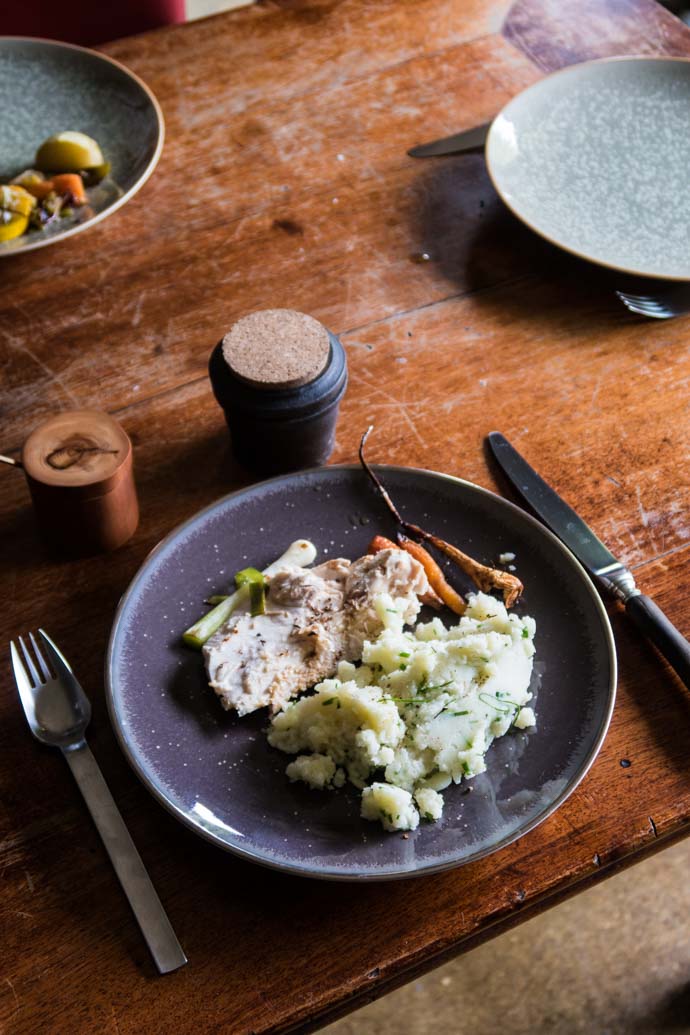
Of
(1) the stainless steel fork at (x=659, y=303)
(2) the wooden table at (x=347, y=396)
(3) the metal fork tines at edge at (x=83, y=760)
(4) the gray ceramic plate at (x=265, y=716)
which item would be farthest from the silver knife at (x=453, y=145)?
(3) the metal fork tines at edge at (x=83, y=760)

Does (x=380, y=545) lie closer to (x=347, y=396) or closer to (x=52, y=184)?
(x=347, y=396)

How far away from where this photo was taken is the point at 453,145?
1659 mm

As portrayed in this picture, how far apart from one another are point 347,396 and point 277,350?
210 millimetres

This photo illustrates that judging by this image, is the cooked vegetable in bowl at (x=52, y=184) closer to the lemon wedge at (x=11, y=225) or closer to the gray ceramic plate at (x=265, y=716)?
the lemon wedge at (x=11, y=225)

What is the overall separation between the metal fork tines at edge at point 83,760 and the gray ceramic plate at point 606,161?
896 mm

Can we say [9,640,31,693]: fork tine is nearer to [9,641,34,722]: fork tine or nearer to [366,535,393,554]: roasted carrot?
[9,641,34,722]: fork tine

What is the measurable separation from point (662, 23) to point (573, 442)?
41.4 inches

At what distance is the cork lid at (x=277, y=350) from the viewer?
3.72 feet

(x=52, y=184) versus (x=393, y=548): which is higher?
(x=52, y=184)

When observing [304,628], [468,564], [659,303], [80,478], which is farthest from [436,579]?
[659,303]

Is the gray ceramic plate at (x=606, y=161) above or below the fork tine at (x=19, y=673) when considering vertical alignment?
above

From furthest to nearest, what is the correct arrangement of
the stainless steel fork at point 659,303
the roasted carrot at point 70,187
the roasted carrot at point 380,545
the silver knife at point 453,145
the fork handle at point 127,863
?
the silver knife at point 453,145 < the roasted carrot at point 70,187 < the stainless steel fork at point 659,303 < the roasted carrot at point 380,545 < the fork handle at point 127,863

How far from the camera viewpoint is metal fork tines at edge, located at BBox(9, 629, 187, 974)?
0.88 m

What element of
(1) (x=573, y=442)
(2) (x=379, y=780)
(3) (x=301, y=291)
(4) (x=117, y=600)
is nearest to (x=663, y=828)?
(2) (x=379, y=780)
